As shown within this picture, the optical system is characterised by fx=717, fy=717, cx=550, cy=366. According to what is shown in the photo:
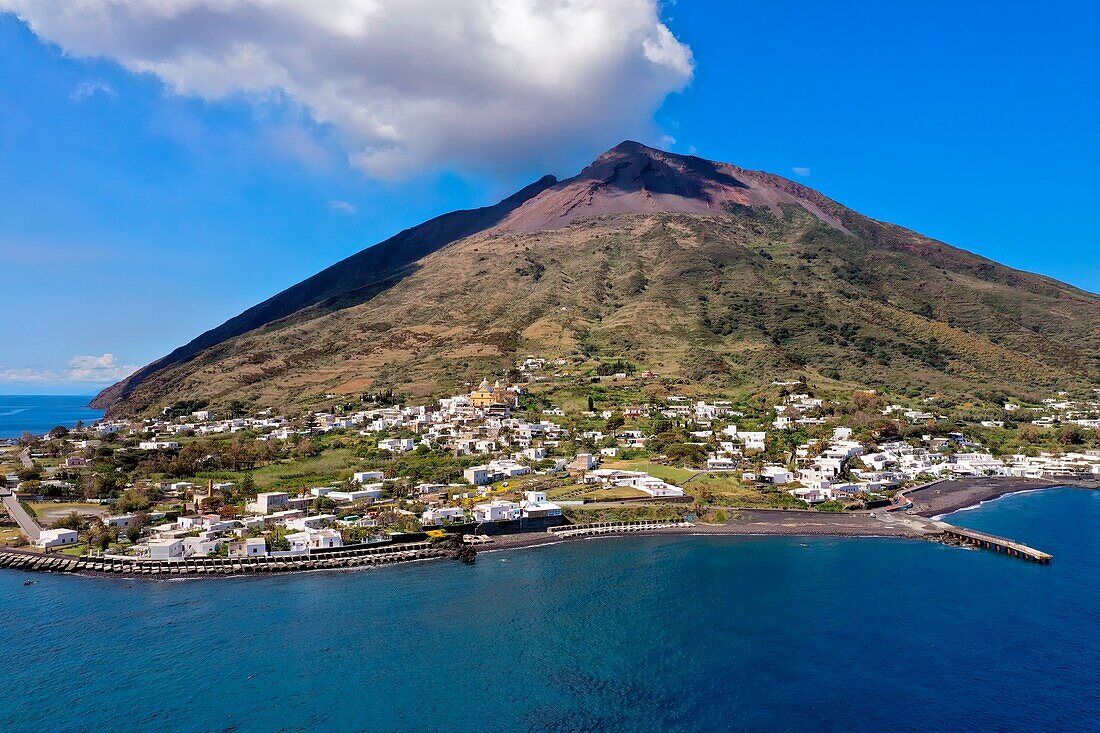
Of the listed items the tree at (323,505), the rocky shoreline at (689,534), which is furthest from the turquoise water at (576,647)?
the tree at (323,505)

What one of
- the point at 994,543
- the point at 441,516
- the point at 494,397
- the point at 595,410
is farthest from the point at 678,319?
the point at 441,516

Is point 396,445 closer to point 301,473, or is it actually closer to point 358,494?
point 301,473

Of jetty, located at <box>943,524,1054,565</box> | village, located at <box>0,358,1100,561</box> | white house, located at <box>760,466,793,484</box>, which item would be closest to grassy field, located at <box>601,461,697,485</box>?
village, located at <box>0,358,1100,561</box>

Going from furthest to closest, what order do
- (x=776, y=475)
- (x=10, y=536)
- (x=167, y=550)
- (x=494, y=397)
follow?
(x=494, y=397)
(x=776, y=475)
(x=10, y=536)
(x=167, y=550)

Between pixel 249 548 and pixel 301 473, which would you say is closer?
pixel 249 548

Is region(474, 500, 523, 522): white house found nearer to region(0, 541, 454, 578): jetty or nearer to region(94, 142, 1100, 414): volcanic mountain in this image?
region(0, 541, 454, 578): jetty

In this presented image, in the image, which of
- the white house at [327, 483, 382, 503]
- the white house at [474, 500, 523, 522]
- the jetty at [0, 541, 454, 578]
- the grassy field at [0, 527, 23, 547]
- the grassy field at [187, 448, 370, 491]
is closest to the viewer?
the jetty at [0, 541, 454, 578]

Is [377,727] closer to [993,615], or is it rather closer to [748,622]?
[748,622]
